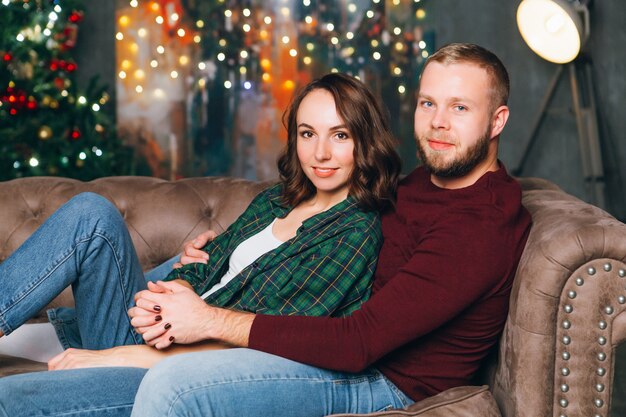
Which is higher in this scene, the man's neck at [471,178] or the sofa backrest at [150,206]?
the man's neck at [471,178]

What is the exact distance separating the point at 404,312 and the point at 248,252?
654mm

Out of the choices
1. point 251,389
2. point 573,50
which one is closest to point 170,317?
point 251,389

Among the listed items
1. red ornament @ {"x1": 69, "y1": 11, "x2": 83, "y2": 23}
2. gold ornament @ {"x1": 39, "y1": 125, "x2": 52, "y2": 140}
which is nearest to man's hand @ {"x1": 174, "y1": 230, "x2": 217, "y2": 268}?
gold ornament @ {"x1": 39, "y1": 125, "x2": 52, "y2": 140}

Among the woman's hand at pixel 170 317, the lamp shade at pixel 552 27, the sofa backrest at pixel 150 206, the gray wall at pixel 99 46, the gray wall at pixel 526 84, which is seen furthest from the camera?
the gray wall at pixel 99 46

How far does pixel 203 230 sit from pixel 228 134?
3.00 meters

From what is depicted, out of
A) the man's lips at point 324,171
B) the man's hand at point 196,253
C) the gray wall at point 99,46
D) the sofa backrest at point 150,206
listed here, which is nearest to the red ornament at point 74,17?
the gray wall at point 99,46

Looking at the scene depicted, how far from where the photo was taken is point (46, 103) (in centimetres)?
454

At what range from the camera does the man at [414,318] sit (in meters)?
1.45

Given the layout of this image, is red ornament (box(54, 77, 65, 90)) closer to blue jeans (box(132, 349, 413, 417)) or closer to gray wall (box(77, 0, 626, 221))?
gray wall (box(77, 0, 626, 221))

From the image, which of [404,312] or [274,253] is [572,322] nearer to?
[404,312]

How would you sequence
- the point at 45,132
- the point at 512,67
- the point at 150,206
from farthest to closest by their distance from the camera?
the point at 512,67
the point at 45,132
the point at 150,206

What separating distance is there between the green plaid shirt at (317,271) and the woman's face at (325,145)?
0.28 feet

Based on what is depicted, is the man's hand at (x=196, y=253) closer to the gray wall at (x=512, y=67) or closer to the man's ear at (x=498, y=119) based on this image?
the man's ear at (x=498, y=119)

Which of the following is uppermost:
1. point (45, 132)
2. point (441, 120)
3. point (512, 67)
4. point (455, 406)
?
point (512, 67)
